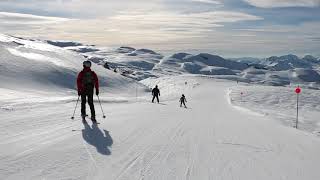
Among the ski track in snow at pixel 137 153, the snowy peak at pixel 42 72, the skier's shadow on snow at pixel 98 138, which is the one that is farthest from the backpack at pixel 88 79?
the snowy peak at pixel 42 72

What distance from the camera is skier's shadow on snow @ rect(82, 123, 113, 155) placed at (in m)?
7.96

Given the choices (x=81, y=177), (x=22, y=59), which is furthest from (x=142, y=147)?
(x=22, y=59)

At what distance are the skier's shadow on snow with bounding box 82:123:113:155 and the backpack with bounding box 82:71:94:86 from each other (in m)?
1.62

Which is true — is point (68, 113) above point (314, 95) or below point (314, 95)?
above

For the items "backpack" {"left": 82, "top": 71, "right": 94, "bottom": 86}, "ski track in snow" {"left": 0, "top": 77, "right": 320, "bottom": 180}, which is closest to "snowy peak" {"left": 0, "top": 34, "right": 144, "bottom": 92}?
"backpack" {"left": 82, "top": 71, "right": 94, "bottom": 86}

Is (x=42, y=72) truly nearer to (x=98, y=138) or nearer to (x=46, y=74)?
(x=46, y=74)

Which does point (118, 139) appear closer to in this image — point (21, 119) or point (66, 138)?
point (66, 138)

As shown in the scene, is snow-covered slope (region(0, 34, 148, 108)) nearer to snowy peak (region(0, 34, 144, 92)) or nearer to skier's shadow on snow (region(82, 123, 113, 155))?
snowy peak (region(0, 34, 144, 92))

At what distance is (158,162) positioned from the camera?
291 inches

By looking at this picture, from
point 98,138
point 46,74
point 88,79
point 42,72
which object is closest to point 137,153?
point 98,138

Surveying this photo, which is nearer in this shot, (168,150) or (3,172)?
(3,172)

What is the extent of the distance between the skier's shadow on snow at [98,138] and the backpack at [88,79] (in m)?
1.62

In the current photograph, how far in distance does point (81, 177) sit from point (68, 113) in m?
7.52

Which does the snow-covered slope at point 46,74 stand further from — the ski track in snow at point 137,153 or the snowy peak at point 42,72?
the ski track in snow at point 137,153
